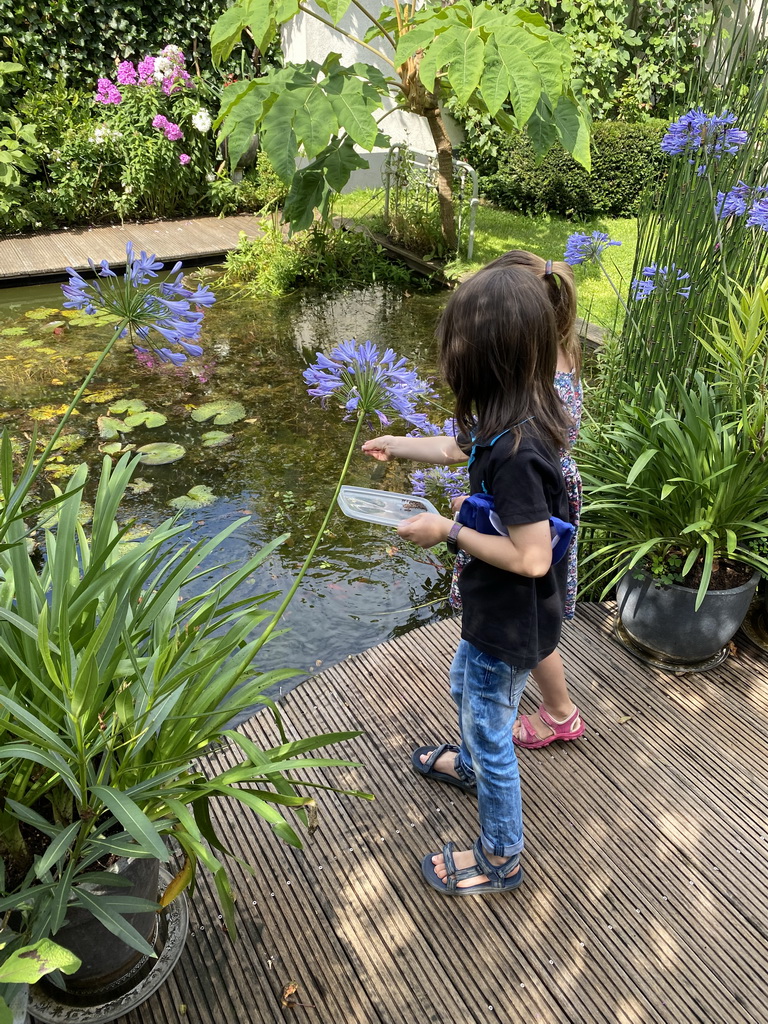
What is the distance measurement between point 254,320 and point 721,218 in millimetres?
3464

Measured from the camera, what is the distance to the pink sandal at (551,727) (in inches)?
79.7

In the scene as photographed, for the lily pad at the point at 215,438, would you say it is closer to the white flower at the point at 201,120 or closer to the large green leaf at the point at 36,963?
the large green leaf at the point at 36,963

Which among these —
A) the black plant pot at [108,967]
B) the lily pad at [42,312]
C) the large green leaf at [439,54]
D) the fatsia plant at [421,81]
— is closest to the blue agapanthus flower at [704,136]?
the fatsia plant at [421,81]

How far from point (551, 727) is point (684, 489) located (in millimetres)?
776

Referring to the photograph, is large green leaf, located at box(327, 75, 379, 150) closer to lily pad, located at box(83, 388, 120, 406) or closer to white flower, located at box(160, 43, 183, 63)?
lily pad, located at box(83, 388, 120, 406)

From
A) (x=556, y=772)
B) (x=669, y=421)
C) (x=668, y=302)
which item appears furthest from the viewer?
(x=668, y=302)

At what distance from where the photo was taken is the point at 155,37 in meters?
7.38

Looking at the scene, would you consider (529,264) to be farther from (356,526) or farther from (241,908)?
(356,526)

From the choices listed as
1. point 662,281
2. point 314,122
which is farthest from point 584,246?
point 314,122

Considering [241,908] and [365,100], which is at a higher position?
[365,100]

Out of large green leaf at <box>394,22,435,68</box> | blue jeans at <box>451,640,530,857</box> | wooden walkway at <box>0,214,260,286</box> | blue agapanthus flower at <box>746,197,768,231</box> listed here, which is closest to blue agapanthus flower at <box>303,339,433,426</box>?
blue jeans at <box>451,640,530,857</box>

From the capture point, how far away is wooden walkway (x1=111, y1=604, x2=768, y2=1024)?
1504mm

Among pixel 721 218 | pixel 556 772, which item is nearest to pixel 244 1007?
pixel 556 772

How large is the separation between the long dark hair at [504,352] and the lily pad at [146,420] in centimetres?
281
